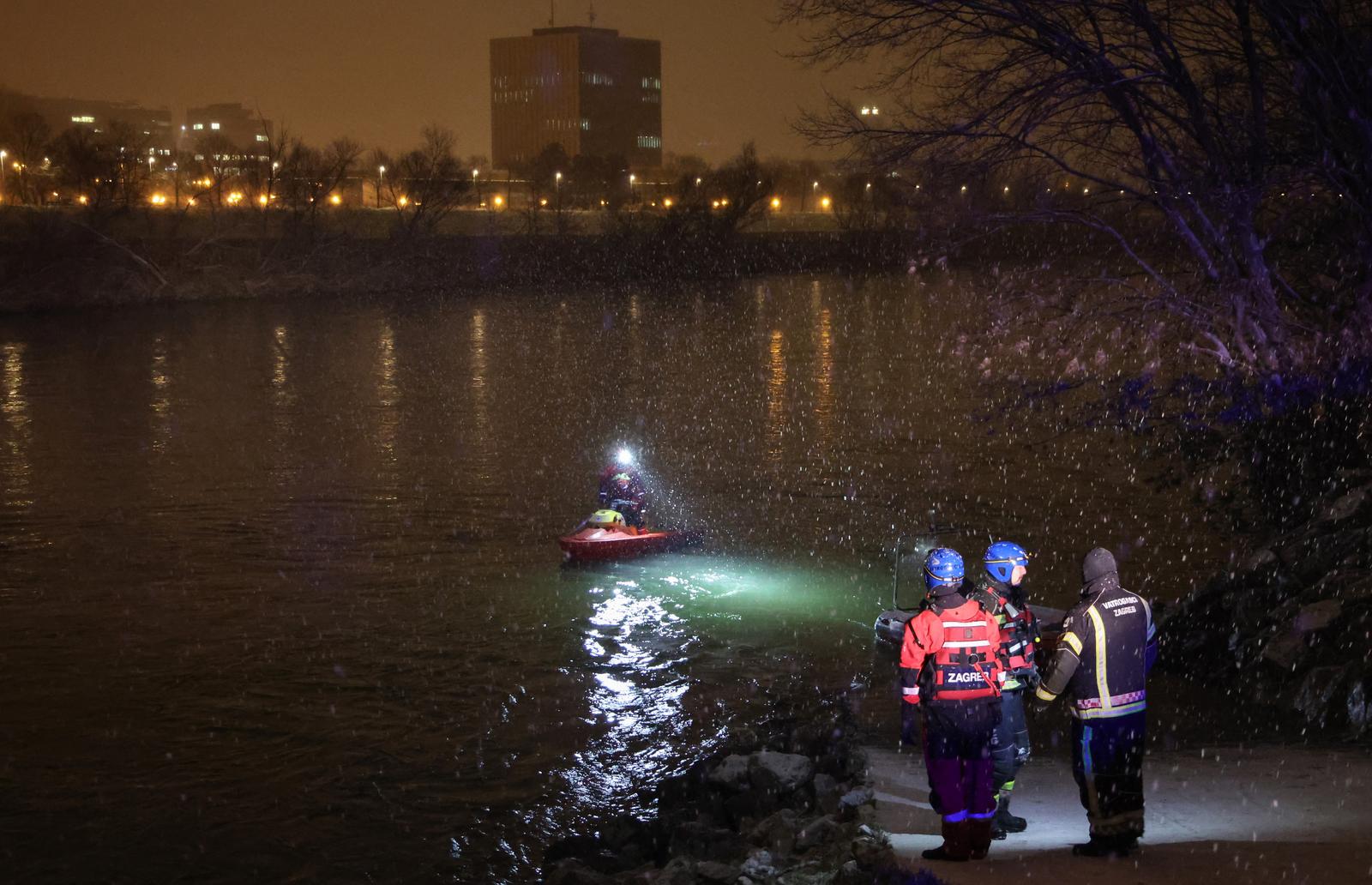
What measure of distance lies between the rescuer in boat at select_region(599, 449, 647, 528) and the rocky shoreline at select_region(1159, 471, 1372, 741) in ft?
26.6

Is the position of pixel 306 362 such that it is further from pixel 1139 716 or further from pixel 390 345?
pixel 1139 716

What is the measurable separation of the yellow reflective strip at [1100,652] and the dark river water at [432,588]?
5371mm

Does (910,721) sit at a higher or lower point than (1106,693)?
lower

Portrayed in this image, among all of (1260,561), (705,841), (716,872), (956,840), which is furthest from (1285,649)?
(716,872)

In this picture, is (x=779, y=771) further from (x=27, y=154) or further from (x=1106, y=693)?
(x=27, y=154)

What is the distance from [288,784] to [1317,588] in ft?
32.0

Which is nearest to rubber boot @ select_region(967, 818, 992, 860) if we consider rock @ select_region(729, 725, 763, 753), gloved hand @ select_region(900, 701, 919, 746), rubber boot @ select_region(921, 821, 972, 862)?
rubber boot @ select_region(921, 821, 972, 862)

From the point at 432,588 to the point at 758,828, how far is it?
933 centimetres

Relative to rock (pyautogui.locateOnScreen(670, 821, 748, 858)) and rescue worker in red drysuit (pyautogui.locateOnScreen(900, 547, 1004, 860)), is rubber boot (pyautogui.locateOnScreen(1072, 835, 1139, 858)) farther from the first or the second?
rock (pyautogui.locateOnScreen(670, 821, 748, 858))

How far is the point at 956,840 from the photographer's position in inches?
299

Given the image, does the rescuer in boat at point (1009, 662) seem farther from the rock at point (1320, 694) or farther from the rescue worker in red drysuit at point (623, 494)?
the rescue worker in red drysuit at point (623, 494)

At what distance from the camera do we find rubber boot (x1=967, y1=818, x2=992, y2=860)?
7.59m

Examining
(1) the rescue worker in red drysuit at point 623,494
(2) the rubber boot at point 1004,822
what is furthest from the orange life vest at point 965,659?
(1) the rescue worker in red drysuit at point 623,494

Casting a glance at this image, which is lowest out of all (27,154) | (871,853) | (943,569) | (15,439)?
(871,853)
